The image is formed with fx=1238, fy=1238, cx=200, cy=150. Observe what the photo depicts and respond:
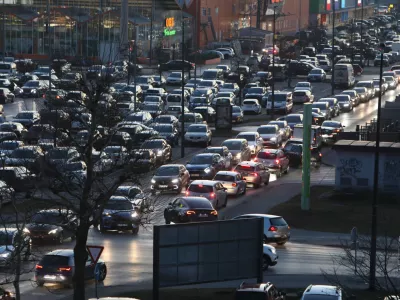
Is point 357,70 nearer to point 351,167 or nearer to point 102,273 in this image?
point 351,167

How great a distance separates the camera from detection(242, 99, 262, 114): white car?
75562mm

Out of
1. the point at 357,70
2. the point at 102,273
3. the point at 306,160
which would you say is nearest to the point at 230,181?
the point at 306,160

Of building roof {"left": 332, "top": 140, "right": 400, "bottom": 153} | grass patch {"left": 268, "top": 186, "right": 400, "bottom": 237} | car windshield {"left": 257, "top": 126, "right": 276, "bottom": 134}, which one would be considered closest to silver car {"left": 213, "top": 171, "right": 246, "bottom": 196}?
grass patch {"left": 268, "top": 186, "right": 400, "bottom": 237}

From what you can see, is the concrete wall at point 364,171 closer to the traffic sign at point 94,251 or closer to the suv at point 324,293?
the suv at point 324,293

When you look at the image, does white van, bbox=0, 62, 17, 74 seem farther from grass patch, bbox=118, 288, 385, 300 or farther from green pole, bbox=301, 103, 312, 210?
grass patch, bbox=118, 288, 385, 300

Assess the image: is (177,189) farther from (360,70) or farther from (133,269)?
(360,70)

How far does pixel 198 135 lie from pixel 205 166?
9.91 metres

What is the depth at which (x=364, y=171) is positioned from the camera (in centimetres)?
4931

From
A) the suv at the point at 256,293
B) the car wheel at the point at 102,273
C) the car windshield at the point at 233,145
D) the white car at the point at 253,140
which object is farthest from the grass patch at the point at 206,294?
the white car at the point at 253,140

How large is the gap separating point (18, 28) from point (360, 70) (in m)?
29.1

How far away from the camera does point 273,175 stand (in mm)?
53719

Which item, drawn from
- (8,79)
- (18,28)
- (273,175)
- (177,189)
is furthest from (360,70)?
(177,189)

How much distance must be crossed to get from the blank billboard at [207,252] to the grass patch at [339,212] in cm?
1068

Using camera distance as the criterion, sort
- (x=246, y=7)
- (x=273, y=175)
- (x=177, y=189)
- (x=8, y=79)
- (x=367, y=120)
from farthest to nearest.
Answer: (x=246, y=7)
(x=8, y=79)
(x=367, y=120)
(x=273, y=175)
(x=177, y=189)
